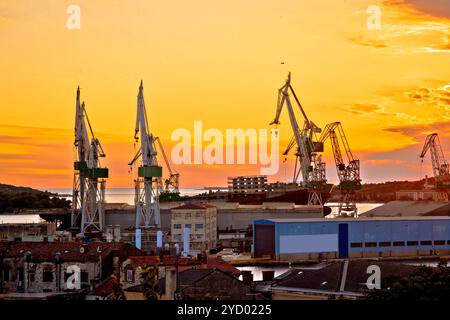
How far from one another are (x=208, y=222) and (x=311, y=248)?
26.6 feet

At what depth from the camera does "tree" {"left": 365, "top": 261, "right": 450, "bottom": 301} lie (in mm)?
16891

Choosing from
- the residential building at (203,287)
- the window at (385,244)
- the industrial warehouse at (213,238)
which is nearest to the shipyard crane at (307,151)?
the industrial warehouse at (213,238)

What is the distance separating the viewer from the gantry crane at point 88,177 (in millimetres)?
65562

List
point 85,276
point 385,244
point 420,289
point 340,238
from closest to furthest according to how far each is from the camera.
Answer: point 420,289 → point 85,276 → point 340,238 → point 385,244

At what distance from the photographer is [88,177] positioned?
218 ft

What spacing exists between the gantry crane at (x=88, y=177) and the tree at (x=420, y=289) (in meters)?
47.7

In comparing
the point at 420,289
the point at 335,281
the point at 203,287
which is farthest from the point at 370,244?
the point at 420,289

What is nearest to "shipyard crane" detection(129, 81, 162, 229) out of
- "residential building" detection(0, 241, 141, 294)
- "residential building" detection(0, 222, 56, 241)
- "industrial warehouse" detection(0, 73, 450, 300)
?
"industrial warehouse" detection(0, 73, 450, 300)

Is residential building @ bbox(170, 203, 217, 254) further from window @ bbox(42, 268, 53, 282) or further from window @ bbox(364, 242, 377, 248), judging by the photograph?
window @ bbox(42, 268, 53, 282)

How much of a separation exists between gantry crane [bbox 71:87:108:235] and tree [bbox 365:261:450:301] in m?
47.7

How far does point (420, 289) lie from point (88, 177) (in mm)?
51342

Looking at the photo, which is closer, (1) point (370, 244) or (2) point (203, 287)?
(2) point (203, 287)

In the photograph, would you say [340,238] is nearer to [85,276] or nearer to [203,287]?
[85,276]

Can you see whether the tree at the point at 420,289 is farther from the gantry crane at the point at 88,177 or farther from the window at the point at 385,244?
the gantry crane at the point at 88,177
